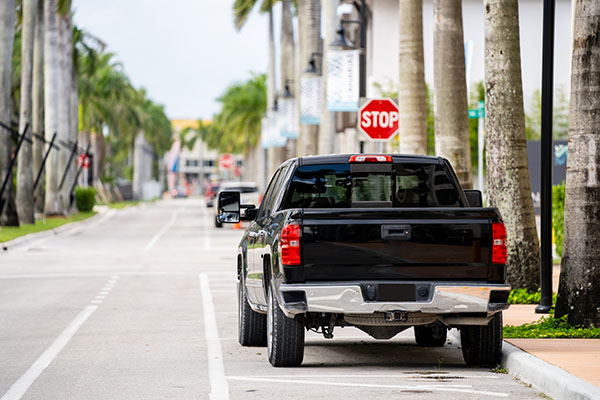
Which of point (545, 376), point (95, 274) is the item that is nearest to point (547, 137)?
point (545, 376)

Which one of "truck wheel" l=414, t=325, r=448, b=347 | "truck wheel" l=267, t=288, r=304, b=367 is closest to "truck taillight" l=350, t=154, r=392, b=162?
"truck wheel" l=267, t=288, r=304, b=367

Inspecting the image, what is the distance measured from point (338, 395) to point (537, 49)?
4313 cm

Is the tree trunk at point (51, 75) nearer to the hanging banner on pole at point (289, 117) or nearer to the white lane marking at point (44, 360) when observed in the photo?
the hanging banner on pole at point (289, 117)

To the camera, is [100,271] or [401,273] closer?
[401,273]

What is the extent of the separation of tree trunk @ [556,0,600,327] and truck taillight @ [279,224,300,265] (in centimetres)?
375

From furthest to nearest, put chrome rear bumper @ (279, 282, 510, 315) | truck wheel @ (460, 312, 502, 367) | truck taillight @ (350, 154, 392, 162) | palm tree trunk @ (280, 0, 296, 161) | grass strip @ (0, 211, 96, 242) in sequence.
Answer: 1. palm tree trunk @ (280, 0, 296, 161)
2. grass strip @ (0, 211, 96, 242)
3. truck taillight @ (350, 154, 392, 162)
4. truck wheel @ (460, 312, 502, 367)
5. chrome rear bumper @ (279, 282, 510, 315)

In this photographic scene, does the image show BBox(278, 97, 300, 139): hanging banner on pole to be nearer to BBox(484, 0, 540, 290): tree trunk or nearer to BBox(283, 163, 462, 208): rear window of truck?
BBox(484, 0, 540, 290): tree trunk

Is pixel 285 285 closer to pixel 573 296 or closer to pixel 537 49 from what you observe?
pixel 573 296

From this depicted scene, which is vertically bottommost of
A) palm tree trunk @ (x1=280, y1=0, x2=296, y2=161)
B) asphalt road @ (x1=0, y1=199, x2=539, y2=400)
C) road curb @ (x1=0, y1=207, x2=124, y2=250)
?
road curb @ (x1=0, y1=207, x2=124, y2=250)

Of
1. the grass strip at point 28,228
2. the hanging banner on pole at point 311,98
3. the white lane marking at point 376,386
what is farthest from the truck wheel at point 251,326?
the hanging banner on pole at point 311,98

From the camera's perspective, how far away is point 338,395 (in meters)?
9.42

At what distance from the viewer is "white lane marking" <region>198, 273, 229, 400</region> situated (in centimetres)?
964

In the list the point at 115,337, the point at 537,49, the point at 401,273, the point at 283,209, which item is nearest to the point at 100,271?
the point at 115,337

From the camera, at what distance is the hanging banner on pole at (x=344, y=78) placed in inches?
1059
